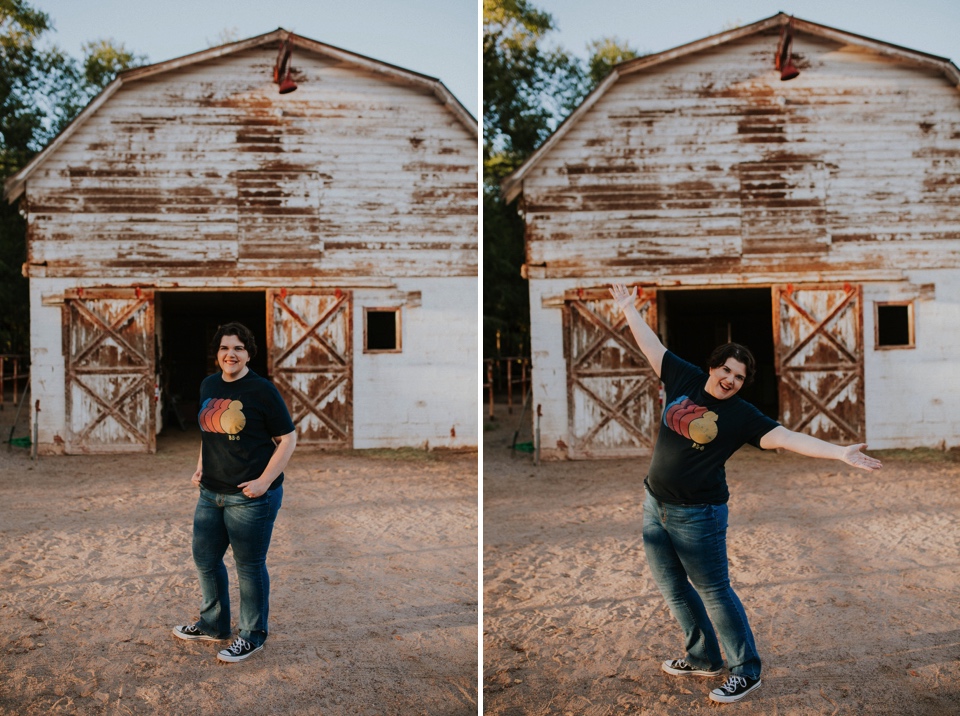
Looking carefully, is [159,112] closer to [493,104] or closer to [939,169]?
[939,169]

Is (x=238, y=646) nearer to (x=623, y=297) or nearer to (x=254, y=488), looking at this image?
(x=254, y=488)

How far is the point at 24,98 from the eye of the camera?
29.1 ft

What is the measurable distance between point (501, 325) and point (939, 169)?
29.9 feet

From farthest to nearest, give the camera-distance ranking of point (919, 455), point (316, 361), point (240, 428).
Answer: point (316, 361), point (919, 455), point (240, 428)

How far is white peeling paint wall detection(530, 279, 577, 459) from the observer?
8.98 meters

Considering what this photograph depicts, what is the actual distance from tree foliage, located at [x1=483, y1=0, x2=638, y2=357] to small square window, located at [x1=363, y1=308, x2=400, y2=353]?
5.04m

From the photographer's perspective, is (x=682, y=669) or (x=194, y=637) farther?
(x=194, y=637)

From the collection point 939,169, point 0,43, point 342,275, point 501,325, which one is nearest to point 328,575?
point 342,275

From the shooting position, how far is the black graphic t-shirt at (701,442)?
3188mm

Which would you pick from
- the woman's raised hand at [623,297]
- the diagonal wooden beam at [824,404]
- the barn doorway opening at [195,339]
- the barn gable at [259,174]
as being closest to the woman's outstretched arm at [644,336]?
the woman's raised hand at [623,297]

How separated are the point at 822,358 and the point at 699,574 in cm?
645

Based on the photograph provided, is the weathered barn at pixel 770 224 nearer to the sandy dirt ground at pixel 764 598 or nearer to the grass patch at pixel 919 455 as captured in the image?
the grass patch at pixel 919 455

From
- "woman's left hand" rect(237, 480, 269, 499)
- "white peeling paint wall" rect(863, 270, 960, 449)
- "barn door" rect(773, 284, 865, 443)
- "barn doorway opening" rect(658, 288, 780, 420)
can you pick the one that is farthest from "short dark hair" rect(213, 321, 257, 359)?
"barn doorway opening" rect(658, 288, 780, 420)

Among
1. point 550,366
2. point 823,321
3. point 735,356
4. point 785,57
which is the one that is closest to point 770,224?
point 823,321
